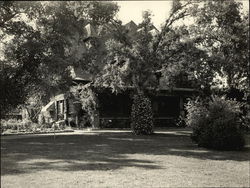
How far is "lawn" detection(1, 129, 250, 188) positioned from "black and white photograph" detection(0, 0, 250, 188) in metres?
0.04

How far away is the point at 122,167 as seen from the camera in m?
11.7

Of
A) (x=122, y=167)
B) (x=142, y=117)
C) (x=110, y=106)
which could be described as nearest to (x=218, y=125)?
(x=122, y=167)

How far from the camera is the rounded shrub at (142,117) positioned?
2592 cm

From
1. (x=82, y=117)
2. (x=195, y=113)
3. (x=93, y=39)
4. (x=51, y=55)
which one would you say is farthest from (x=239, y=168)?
(x=82, y=117)

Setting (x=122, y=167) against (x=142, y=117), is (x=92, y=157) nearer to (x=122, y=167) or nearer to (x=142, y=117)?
(x=122, y=167)

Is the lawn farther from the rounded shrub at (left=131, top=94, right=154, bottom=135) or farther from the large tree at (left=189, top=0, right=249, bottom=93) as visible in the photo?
the large tree at (left=189, top=0, right=249, bottom=93)

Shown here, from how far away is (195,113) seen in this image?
61.6ft

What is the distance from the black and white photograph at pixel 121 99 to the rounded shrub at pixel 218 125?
5 centimetres

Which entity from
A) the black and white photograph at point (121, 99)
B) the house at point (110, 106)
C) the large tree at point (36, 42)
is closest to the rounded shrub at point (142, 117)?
the black and white photograph at point (121, 99)

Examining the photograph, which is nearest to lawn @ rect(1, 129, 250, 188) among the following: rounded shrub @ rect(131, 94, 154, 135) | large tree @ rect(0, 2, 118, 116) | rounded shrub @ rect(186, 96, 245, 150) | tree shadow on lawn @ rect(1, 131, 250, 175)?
tree shadow on lawn @ rect(1, 131, 250, 175)

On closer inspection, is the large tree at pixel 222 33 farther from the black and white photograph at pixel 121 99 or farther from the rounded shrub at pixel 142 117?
the rounded shrub at pixel 142 117

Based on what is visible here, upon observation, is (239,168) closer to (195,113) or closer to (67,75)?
(195,113)

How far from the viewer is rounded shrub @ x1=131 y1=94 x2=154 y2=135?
85.0 ft

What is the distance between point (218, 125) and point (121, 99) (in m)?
20.5
